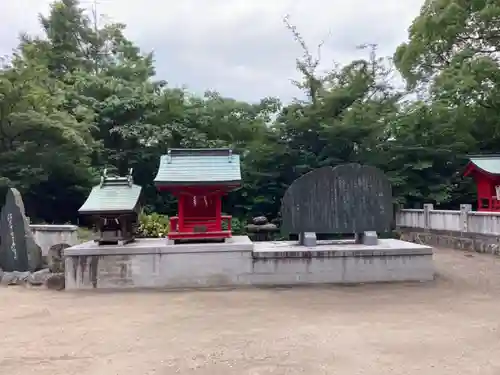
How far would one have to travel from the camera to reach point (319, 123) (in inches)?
883

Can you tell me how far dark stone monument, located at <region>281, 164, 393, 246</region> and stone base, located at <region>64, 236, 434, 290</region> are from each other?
926 mm

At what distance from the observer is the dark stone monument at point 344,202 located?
13.3 meters

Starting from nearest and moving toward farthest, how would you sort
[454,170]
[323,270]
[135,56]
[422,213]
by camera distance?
[323,270] < [422,213] < [454,170] < [135,56]

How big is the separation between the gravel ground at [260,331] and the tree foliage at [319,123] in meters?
9.98

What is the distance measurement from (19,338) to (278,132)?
16562 millimetres

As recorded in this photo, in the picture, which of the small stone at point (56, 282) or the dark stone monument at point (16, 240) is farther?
the dark stone monument at point (16, 240)

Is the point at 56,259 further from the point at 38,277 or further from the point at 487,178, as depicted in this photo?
the point at 487,178

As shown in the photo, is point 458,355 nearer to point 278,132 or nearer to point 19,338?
point 19,338

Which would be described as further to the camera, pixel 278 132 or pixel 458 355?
pixel 278 132

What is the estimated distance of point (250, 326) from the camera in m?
8.34

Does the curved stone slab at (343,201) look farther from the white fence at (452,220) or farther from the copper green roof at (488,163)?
the copper green roof at (488,163)

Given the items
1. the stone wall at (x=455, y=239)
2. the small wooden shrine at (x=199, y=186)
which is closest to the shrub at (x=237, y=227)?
the stone wall at (x=455, y=239)

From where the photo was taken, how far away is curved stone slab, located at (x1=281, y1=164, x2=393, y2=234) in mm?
13266

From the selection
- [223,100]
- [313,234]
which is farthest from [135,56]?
[313,234]
